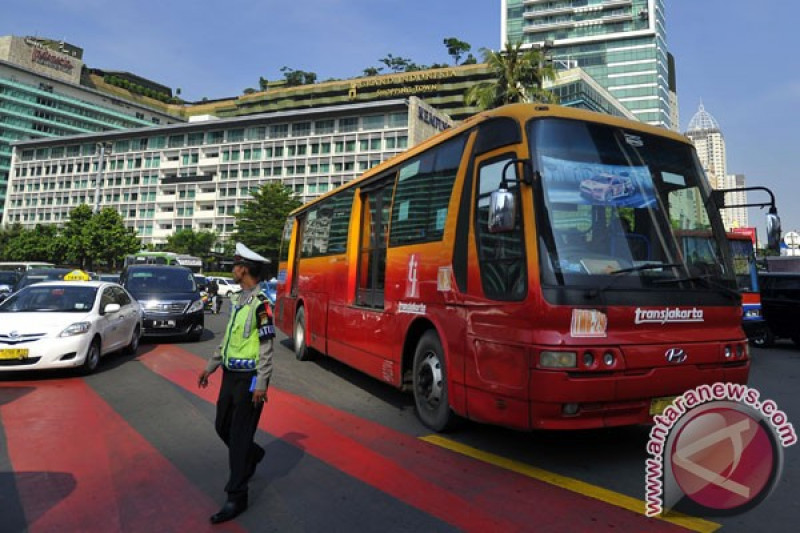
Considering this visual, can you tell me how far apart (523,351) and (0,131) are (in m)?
128

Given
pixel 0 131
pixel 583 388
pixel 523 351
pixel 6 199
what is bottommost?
pixel 583 388

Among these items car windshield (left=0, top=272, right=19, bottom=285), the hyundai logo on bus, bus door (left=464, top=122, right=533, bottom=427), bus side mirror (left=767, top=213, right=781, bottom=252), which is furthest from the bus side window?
car windshield (left=0, top=272, right=19, bottom=285)

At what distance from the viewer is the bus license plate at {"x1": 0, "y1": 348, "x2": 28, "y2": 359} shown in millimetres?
7402

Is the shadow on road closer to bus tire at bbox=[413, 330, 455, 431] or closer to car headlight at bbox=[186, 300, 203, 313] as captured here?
bus tire at bbox=[413, 330, 455, 431]

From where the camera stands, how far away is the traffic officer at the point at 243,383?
354 cm

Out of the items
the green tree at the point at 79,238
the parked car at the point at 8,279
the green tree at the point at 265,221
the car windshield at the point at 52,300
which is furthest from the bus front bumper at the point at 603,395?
the green tree at the point at 79,238

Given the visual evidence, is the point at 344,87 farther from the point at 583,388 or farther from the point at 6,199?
the point at 583,388

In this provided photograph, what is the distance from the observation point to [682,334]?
4.36 m

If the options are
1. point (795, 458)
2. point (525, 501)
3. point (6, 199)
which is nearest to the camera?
point (525, 501)

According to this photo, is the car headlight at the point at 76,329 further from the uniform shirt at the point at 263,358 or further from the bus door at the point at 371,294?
the uniform shirt at the point at 263,358

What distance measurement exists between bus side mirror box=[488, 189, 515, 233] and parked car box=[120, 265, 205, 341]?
32.6ft

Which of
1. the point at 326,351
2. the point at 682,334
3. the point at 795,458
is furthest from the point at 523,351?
the point at 326,351

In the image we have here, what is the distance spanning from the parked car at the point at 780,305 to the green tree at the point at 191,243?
2685 inches

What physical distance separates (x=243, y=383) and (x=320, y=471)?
1.23 meters
